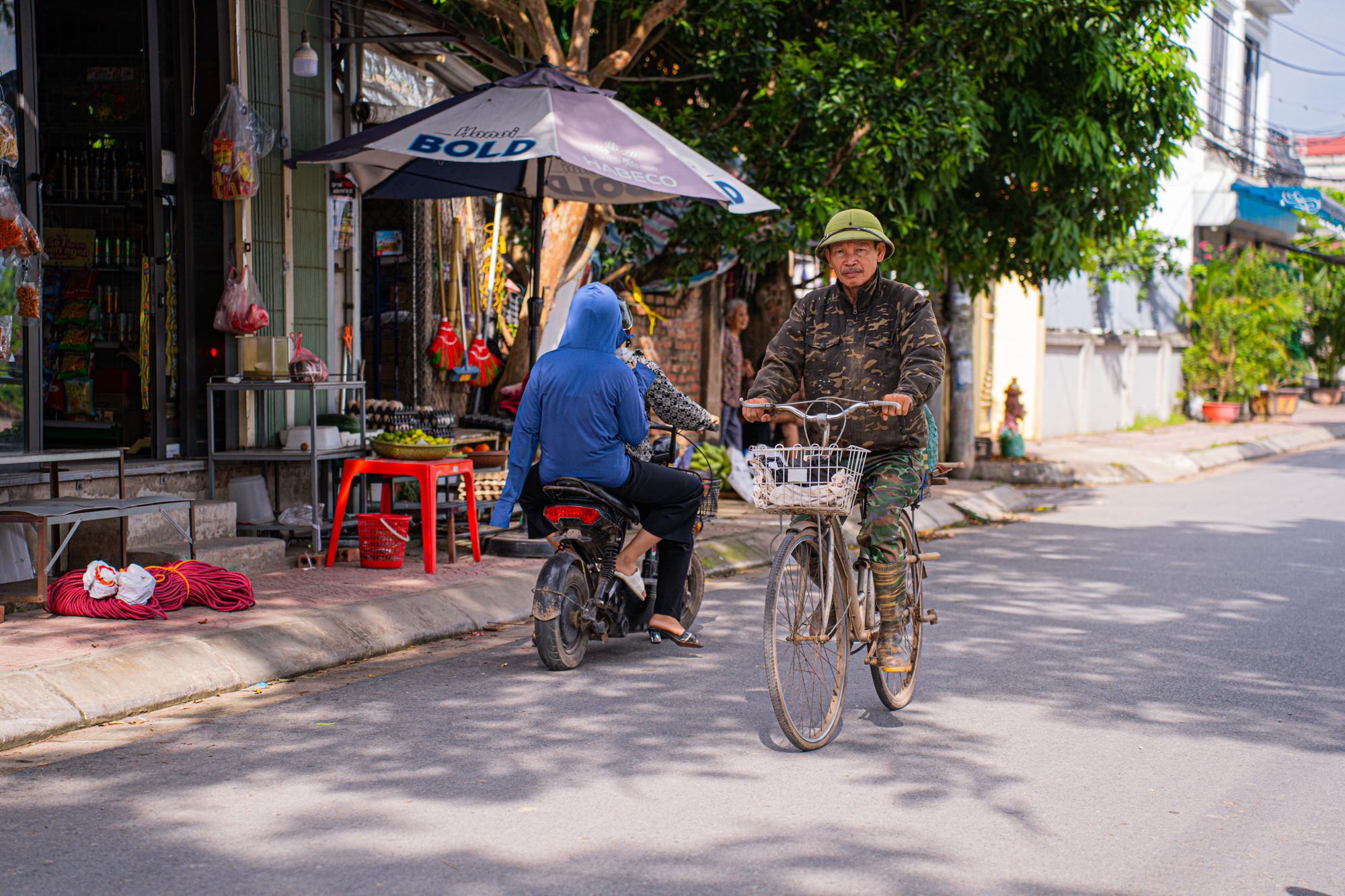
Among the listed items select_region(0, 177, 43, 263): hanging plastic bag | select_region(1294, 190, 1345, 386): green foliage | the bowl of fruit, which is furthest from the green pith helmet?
select_region(1294, 190, 1345, 386): green foliage

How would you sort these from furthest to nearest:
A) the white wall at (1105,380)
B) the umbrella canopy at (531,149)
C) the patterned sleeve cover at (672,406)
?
the white wall at (1105,380) → the umbrella canopy at (531,149) → the patterned sleeve cover at (672,406)

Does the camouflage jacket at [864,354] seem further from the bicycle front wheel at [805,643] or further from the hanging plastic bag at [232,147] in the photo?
the hanging plastic bag at [232,147]

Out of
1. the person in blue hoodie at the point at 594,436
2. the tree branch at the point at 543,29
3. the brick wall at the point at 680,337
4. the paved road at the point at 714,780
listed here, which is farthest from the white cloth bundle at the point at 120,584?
the brick wall at the point at 680,337

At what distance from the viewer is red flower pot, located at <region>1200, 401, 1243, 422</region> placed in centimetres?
2580

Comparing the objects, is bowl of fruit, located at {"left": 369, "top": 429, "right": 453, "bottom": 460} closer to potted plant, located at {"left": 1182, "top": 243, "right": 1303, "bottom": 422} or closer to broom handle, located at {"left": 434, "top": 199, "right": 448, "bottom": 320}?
broom handle, located at {"left": 434, "top": 199, "right": 448, "bottom": 320}

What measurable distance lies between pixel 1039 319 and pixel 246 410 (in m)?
14.9

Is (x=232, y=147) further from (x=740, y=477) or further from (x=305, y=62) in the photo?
(x=740, y=477)

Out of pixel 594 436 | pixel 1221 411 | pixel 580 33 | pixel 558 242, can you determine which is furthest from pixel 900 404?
pixel 1221 411

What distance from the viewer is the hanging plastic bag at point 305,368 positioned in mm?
8453

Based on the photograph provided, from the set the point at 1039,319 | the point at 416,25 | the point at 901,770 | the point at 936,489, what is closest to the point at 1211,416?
the point at 1039,319

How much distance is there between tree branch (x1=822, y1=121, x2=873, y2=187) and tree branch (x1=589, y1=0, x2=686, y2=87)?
1.70 meters

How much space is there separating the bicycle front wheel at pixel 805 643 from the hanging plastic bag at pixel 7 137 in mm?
4570

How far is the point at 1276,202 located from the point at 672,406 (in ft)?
85.2

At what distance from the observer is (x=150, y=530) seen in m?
7.88
